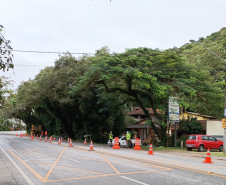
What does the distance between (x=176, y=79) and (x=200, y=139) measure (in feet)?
20.3

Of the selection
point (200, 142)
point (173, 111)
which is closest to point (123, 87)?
point (173, 111)

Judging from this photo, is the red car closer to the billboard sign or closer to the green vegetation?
the billboard sign

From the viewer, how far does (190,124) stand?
104 ft

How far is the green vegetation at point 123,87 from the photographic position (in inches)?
1020

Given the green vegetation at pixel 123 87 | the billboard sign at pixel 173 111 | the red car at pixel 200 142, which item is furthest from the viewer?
the billboard sign at pixel 173 111

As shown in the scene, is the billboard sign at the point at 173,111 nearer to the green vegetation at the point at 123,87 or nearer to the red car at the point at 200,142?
the green vegetation at the point at 123,87

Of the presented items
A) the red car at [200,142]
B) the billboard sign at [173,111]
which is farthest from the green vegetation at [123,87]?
the red car at [200,142]

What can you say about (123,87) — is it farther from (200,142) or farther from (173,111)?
(200,142)

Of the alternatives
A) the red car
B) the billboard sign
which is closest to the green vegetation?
the billboard sign

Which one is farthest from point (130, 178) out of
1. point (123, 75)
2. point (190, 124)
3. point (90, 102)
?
point (90, 102)

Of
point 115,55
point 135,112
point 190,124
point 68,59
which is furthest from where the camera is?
point 135,112

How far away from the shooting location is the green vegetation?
25906 millimetres

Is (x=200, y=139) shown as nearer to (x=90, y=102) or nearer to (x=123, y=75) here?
(x=123, y=75)

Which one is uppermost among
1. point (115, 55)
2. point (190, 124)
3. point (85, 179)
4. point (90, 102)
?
point (115, 55)
